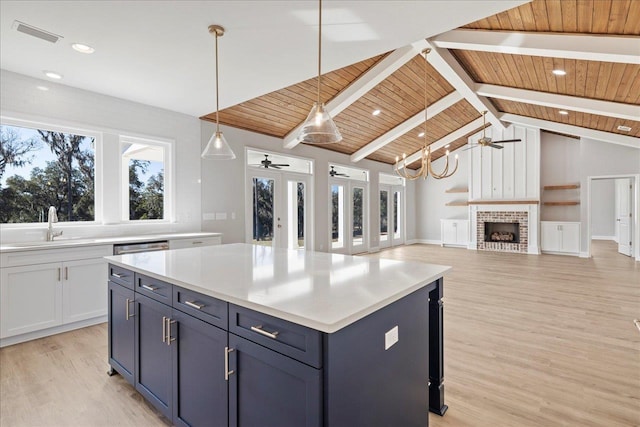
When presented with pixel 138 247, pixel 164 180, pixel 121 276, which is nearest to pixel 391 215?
pixel 164 180

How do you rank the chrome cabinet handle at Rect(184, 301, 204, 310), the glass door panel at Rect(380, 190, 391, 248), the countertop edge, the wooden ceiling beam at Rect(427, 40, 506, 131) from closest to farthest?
the countertop edge < the chrome cabinet handle at Rect(184, 301, 204, 310) < the wooden ceiling beam at Rect(427, 40, 506, 131) < the glass door panel at Rect(380, 190, 391, 248)

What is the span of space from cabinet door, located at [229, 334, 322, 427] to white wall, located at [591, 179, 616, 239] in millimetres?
13406

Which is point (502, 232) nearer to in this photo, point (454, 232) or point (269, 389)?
point (454, 232)

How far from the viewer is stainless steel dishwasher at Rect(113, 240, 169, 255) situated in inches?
139

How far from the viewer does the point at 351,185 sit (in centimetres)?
855

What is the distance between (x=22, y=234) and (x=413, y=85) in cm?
608

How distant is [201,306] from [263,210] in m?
4.69

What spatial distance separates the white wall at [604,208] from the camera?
1062 cm

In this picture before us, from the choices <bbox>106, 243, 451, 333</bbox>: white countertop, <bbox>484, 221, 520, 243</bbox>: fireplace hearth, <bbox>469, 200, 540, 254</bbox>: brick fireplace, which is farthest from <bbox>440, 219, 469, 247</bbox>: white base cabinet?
<bbox>106, 243, 451, 333</bbox>: white countertop

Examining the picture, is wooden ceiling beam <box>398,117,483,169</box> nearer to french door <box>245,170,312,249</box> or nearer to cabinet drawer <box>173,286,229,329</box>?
french door <box>245,170,312,249</box>

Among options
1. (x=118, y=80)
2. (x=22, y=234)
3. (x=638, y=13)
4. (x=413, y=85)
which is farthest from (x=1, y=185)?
(x=638, y=13)

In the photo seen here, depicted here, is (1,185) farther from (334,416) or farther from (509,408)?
(509,408)

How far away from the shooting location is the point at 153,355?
1929 mm

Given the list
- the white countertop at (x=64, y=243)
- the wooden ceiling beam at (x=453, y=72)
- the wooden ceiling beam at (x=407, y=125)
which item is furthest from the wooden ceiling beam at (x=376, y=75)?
the white countertop at (x=64, y=243)
